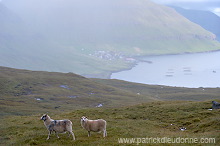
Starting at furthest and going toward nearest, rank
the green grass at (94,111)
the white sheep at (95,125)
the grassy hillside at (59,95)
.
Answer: the grassy hillside at (59,95), the green grass at (94,111), the white sheep at (95,125)

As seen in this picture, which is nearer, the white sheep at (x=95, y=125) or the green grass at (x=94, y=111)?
the white sheep at (x=95, y=125)

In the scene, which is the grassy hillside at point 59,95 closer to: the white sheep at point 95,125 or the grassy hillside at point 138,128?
the grassy hillside at point 138,128

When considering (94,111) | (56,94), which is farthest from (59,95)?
(94,111)

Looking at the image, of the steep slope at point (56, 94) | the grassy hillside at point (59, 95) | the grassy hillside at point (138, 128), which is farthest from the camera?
the steep slope at point (56, 94)

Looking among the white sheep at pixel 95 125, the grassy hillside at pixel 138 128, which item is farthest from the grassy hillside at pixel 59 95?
the white sheep at pixel 95 125

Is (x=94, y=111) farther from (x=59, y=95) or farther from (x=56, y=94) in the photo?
(x=56, y=94)

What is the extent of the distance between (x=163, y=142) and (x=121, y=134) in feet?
16.6

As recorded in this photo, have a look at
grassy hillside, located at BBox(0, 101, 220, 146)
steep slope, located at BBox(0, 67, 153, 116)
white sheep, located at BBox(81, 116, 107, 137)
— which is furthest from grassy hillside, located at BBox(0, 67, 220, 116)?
white sheep, located at BBox(81, 116, 107, 137)

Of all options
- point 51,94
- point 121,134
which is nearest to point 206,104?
point 121,134

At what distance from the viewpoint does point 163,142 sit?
19016 mm

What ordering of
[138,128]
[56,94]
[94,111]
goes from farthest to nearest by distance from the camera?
[56,94] → [94,111] → [138,128]

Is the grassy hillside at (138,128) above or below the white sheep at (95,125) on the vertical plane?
below

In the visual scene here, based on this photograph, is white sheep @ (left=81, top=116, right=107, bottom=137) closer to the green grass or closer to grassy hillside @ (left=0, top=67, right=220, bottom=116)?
the green grass

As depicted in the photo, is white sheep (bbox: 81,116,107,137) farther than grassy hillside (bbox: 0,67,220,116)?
No
